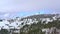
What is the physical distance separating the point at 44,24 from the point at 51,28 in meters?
0.25

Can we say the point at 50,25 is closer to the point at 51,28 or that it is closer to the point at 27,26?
the point at 51,28

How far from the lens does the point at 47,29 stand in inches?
194

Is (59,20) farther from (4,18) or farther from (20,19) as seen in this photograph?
(4,18)

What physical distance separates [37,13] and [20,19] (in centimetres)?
65

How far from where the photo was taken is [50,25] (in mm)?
4832

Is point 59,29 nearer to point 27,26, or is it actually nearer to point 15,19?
point 27,26

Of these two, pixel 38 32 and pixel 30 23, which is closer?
pixel 38 32

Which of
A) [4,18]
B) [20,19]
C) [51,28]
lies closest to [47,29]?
[51,28]

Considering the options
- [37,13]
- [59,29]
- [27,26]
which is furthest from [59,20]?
[27,26]

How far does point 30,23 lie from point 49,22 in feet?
2.08

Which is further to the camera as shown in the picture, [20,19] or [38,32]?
[20,19]

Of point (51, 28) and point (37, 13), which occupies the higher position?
point (37, 13)

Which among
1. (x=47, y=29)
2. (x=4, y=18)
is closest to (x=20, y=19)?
(x=4, y=18)

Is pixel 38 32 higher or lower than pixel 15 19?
lower
